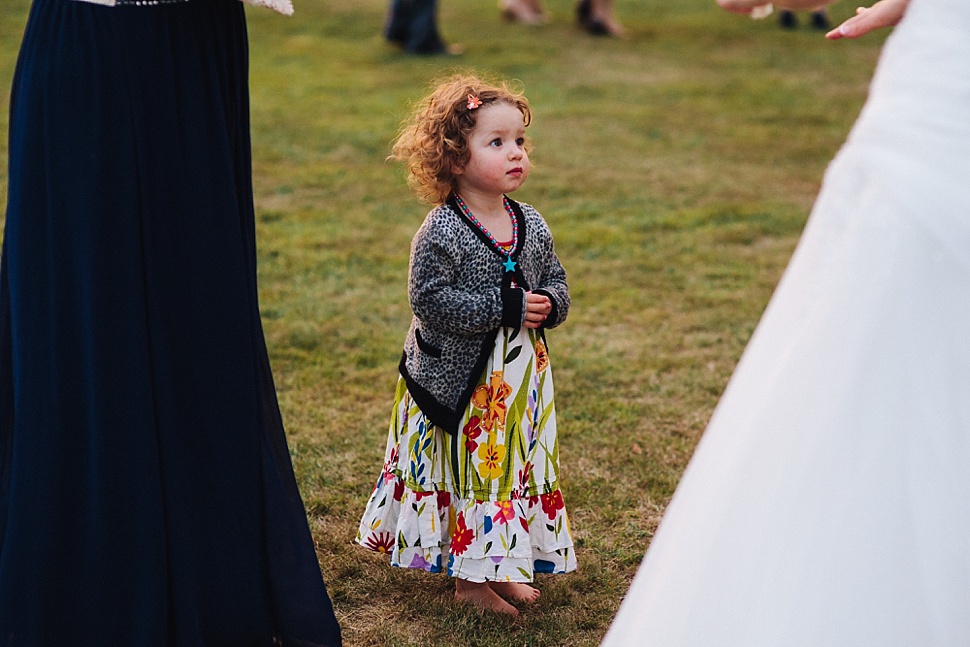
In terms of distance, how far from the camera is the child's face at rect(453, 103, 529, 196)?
9.45 feet

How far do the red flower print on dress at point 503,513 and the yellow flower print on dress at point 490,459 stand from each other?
0.07 meters

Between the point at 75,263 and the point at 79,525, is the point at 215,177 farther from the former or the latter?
the point at 79,525

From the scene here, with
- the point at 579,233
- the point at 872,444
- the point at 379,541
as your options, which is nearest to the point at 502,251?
the point at 379,541

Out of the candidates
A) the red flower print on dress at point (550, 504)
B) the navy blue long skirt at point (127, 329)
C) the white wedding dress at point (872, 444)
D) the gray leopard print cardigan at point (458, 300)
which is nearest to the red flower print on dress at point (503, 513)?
the red flower print on dress at point (550, 504)

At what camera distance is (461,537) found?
298 centimetres

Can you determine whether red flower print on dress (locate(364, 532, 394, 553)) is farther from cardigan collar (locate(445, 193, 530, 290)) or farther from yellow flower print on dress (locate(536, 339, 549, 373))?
cardigan collar (locate(445, 193, 530, 290))

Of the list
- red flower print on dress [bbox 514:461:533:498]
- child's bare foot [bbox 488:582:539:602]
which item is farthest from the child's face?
child's bare foot [bbox 488:582:539:602]

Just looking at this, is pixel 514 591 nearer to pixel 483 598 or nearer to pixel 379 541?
pixel 483 598

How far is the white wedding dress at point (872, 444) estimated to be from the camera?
1.78 metres

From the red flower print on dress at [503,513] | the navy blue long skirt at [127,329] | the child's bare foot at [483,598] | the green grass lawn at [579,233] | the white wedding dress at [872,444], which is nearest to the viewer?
the white wedding dress at [872,444]

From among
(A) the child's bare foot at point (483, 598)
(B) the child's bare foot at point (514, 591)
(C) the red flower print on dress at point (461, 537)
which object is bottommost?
(B) the child's bare foot at point (514, 591)

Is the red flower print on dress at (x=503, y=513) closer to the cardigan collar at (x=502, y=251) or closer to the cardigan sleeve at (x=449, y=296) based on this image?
the cardigan sleeve at (x=449, y=296)

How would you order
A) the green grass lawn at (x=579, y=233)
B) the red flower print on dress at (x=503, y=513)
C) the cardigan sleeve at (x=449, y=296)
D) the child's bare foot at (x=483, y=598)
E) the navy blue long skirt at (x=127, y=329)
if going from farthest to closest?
the green grass lawn at (x=579, y=233), the child's bare foot at (x=483, y=598), the red flower print on dress at (x=503, y=513), the cardigan sleeve at (x=449, y=296), the navy blue long skirt at (x=127, y=329)

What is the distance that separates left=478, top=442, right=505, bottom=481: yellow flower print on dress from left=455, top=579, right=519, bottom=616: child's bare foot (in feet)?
1.06
